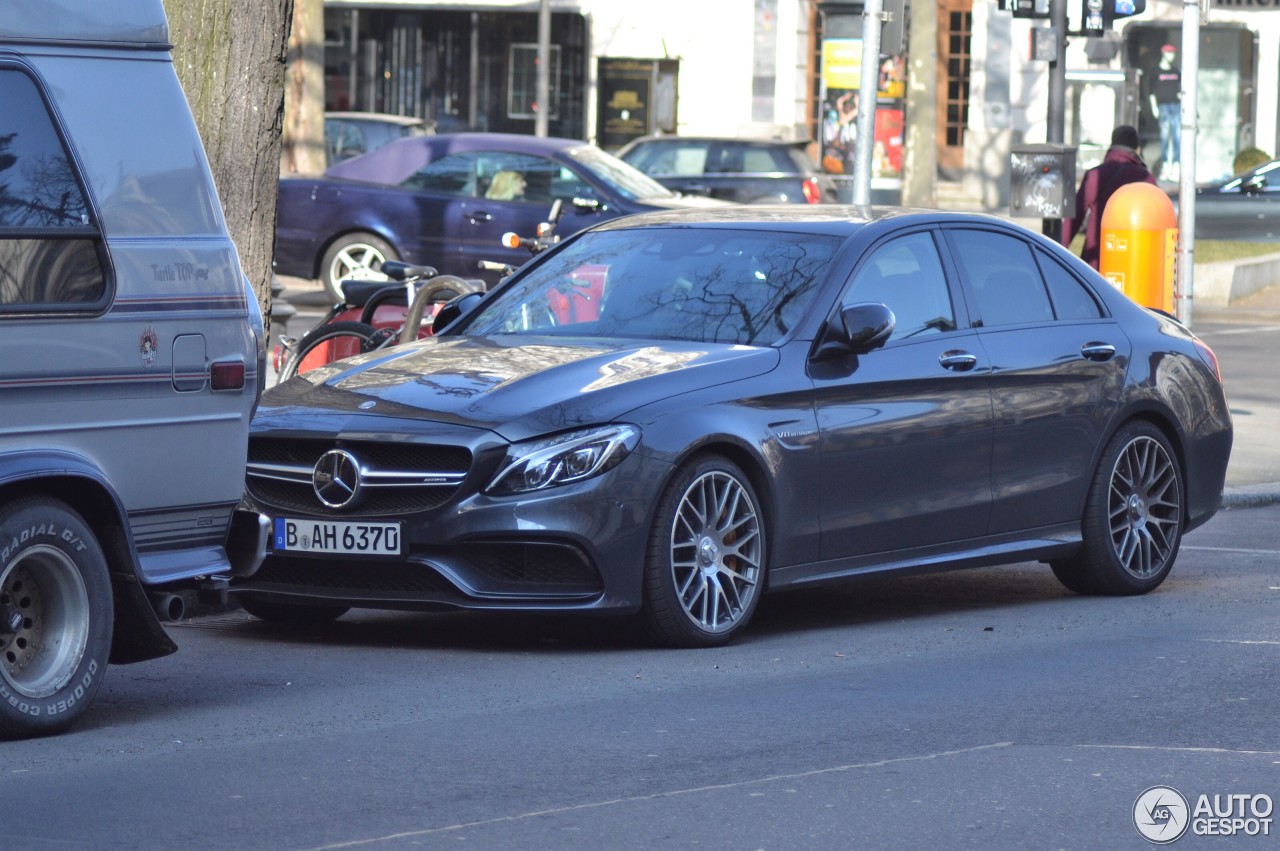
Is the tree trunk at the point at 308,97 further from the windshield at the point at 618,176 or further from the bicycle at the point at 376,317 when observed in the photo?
the bicycle at the point at 376,317

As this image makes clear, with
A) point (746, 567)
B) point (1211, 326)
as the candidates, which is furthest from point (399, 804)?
point (1211, 326)

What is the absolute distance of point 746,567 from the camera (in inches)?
321

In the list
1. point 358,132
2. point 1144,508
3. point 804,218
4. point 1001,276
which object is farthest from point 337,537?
point 358,132

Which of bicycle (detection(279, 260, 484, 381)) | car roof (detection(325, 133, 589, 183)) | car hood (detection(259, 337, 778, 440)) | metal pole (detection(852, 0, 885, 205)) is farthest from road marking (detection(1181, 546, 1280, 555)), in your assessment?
car roof (detection(325, 133, 589, 183))

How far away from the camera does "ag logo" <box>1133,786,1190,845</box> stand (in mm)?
5469

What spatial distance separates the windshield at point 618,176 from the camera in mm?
21562

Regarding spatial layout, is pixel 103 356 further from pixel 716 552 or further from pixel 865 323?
pixel 865 323

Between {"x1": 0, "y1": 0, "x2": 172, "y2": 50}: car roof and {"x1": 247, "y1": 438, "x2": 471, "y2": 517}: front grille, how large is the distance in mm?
1566

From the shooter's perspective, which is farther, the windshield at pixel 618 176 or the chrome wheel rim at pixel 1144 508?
the windshield at pixel 618 176

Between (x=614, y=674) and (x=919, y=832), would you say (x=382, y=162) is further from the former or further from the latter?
(x=919, y=832)

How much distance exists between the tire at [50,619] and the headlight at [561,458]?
152 centimetres

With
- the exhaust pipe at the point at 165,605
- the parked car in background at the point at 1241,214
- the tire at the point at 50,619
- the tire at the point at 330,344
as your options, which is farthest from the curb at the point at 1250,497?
the parked car in background at the point at 1241,214

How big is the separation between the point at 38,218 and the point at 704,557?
2.63m

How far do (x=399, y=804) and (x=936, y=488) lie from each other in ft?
11.9
